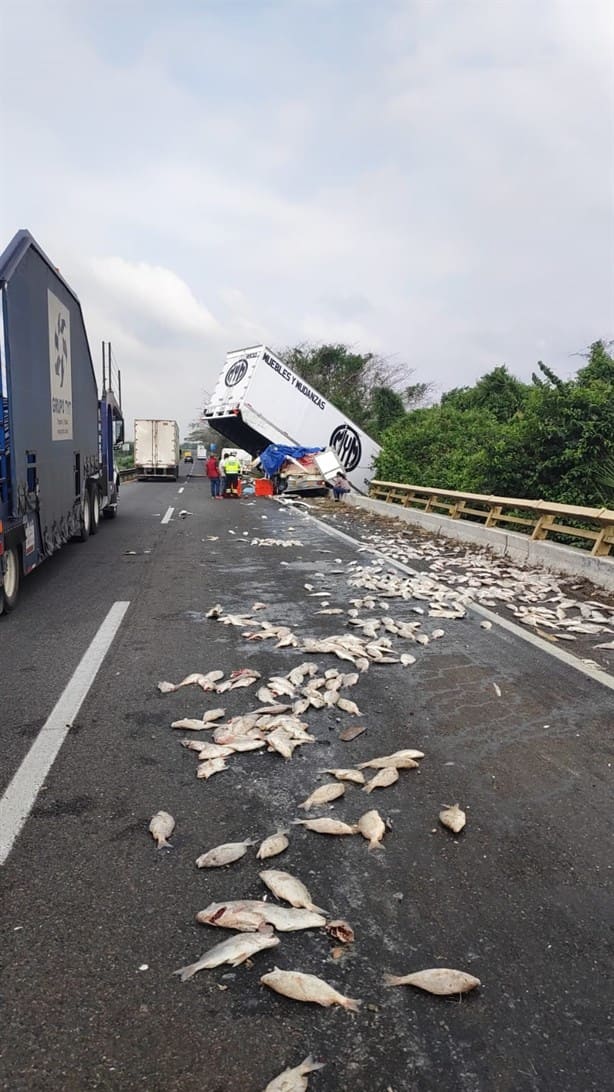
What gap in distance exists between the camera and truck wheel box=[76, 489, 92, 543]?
12.5 meters

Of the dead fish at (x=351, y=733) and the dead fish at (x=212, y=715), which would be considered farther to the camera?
the dead fish at (x=212, y=715)

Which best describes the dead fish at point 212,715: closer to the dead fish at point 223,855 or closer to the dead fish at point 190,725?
the dead fish at point 190,725

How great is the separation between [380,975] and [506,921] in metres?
0.60

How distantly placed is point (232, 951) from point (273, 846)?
66 centimetres

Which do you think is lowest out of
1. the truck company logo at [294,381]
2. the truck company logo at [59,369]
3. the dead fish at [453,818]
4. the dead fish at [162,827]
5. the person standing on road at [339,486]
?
the dead fish at [162,827]

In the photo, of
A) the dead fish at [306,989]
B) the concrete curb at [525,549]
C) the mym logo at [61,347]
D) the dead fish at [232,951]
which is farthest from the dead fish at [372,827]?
the mym logo at [61,347]

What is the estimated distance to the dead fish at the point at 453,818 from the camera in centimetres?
325

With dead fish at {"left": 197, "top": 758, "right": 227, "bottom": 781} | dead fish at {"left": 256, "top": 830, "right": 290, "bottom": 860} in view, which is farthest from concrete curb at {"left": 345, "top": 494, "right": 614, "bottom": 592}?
dead fish at {"left": 256, "top": 830, "right": 290, "bottom": 860}

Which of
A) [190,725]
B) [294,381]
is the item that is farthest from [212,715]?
[294,381]

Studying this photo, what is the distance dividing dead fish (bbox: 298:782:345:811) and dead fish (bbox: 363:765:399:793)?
5.9 inches

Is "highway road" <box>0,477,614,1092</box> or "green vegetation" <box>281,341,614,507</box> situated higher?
"green vegetation" <box>281,341,614,507</box>

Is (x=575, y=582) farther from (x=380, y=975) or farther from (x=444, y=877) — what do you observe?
(x=380, y=975)

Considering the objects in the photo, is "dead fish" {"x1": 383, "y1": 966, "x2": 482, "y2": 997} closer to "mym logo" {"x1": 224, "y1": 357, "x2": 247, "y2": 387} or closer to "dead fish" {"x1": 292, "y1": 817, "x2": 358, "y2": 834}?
"dead fish" {"x1": 292, "y1": 817, "x2": 358, "y2": 834}

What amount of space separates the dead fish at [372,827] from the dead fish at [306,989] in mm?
874
